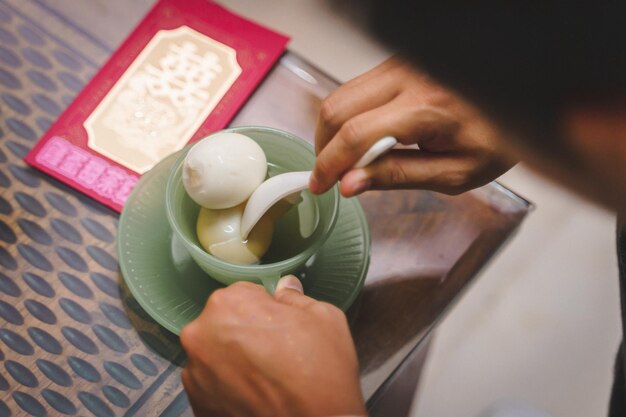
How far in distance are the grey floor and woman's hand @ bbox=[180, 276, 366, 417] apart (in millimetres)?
474

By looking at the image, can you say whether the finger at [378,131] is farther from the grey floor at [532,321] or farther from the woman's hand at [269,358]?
the grey floor at [532,321]

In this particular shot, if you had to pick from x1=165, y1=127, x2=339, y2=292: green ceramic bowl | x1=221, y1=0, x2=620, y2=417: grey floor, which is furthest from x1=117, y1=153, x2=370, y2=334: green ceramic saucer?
x1=221, y1=0, x2=620, y2=417: grey floor

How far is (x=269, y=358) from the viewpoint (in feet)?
1.62

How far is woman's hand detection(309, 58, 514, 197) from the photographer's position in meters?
0.53

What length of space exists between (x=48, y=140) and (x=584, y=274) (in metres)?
0.82

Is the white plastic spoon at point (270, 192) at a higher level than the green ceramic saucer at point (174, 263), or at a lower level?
higher

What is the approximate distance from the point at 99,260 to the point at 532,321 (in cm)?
65

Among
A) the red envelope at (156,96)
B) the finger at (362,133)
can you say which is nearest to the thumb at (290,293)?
the finger at (362,133)

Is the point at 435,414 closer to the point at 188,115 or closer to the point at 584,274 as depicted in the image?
the point at 584,274

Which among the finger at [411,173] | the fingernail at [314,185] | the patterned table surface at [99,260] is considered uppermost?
the finger at [411,173]

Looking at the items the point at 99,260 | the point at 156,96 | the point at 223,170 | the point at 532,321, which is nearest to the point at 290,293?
the point at 223,170

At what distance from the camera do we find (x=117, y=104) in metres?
0.81

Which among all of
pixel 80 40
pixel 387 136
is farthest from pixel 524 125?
pixel 80 40

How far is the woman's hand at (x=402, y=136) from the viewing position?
53 centimetres
